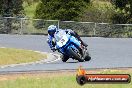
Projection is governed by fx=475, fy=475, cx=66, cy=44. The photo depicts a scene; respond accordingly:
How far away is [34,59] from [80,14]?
2234cm

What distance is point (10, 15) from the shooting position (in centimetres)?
4147

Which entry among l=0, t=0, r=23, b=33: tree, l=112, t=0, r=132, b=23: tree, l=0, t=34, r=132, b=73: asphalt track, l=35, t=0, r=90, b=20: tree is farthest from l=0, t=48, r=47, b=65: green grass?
l=112, t=0, r=132, b=23: tree

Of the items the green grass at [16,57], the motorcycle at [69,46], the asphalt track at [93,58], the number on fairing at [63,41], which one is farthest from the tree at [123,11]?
the number on fairing at [63,41]

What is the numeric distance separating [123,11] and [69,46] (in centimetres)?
3396

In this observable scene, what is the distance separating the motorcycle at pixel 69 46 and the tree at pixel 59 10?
30.6 m

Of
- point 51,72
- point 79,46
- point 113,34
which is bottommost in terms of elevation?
point 113,34

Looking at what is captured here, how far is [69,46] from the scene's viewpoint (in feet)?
35.6

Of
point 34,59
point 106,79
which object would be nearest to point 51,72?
point 34,59

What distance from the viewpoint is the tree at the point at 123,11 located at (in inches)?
1650

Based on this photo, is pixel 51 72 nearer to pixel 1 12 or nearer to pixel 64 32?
pixel 64 32

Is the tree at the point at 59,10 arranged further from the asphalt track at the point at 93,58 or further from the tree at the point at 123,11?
the asphalt track at the point at 93,58

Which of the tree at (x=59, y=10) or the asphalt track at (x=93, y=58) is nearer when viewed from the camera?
the asphalt track at (x=93, y=58)

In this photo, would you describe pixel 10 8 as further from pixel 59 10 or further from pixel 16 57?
pixel 16 57

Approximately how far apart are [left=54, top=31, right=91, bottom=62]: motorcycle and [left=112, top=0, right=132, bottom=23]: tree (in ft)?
100
